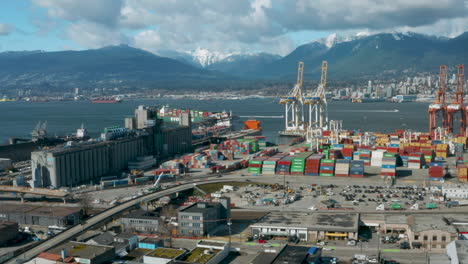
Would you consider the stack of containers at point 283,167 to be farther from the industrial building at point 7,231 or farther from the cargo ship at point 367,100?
the cargo ship at point 367,100

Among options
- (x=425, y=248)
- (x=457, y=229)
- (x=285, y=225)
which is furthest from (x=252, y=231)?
(x=457, y=229)

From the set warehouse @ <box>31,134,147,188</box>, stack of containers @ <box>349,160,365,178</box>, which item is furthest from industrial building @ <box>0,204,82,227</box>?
stack of containers @ <box>349,160,365,178</box>

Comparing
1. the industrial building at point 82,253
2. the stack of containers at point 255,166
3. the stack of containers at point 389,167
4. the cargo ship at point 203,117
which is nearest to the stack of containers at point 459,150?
the stack of containers at point 389,167

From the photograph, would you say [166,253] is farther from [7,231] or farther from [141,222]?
[7,231]

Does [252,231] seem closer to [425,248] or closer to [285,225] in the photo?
[285,225]

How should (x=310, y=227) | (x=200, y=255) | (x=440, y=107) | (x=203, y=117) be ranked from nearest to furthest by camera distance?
(x=200, y=255) < (x=310, y=227) < (x=440, y=107) < (x=203, y=117)

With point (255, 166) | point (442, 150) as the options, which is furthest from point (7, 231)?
point (442, 150)

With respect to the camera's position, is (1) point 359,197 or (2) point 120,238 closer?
(2) point 120,238
